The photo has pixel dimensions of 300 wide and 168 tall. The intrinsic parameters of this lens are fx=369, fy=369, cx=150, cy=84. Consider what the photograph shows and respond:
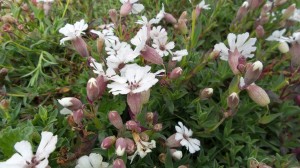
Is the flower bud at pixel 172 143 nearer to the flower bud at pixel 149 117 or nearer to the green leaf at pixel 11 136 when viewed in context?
the flower bud at pixel 149 117

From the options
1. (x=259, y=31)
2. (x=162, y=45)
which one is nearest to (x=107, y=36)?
(x=162, y=45)

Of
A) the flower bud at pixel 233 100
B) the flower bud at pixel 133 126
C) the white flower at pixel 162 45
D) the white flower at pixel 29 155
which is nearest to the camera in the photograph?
the white flower at pixel 29 155

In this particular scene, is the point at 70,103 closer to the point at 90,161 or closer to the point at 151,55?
the point at 90,161

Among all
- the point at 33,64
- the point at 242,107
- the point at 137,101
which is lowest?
the point at 242,107

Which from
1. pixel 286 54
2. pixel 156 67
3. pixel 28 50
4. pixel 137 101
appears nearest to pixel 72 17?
pixel 28 50

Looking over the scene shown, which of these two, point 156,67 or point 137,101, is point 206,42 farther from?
point 137,101

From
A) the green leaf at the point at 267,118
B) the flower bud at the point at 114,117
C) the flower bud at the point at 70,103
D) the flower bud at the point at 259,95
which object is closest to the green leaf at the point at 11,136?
the flower bud at the point at 70,103

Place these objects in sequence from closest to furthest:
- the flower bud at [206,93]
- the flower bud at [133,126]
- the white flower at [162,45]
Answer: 1. the flower bud at [133,126]
2. the flower bud at [206,93]
3. the white flower at [162,45]
